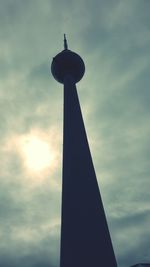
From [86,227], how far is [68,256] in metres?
2.41

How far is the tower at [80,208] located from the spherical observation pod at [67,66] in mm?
8998

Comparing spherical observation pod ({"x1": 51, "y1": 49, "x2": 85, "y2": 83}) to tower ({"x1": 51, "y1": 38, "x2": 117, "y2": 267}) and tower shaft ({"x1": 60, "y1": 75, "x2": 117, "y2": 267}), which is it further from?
tower shaft ({"x1": 60, "y1": 75, "x2": 117, "y2": 267})

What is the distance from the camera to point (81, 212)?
2209 cm

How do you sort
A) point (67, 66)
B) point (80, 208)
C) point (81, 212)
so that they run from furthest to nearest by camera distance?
point (67, 66) < point (80, 208) < point (81, 212)

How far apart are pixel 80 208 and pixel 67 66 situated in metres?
22.8

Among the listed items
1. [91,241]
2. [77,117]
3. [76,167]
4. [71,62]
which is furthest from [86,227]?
[71,62]

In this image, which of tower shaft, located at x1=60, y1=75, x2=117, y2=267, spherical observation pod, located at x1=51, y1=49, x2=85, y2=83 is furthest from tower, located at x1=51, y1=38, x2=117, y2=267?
spherical observation pod, located at x1=51, y1=49, x2=85, y2=83

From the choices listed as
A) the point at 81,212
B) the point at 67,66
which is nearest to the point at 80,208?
the point at 81,212

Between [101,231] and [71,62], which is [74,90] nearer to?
[71,62]

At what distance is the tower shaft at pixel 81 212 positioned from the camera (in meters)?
19.7

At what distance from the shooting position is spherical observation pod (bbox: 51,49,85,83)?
129ft

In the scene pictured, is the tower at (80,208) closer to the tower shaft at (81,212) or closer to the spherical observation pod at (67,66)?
the tower shaft at (81,212)

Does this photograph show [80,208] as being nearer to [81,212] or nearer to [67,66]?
[81,212]

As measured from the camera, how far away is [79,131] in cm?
2867
